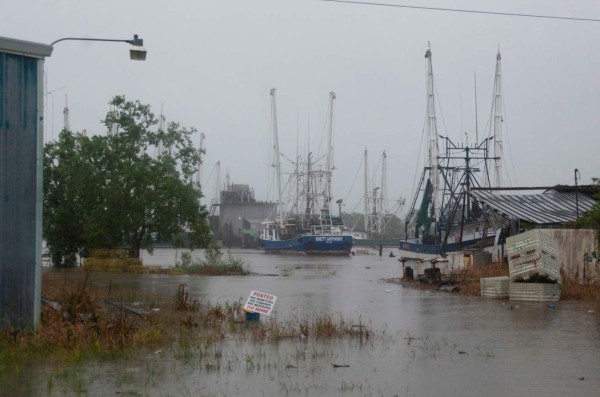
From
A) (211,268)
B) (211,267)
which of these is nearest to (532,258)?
(211,268)

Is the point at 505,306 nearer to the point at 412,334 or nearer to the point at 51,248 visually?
the point at 412,334

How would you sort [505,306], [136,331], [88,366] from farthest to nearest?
[505,306] < [136,331] < [88,366]

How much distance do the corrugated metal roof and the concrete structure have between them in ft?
64.0

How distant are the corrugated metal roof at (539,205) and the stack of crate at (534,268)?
8302mm

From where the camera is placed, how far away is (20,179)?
37.9 feet

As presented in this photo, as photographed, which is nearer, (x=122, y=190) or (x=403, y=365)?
(x=403, y=365)

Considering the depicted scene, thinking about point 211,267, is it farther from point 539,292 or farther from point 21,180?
point 21,180

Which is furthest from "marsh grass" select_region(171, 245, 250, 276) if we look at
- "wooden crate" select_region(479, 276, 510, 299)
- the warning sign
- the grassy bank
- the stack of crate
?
the warning sign

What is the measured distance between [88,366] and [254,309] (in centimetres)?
521

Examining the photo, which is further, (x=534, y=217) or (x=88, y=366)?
(x=534, y=217)

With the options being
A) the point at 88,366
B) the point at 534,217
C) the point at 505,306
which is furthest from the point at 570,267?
the point at 88,366

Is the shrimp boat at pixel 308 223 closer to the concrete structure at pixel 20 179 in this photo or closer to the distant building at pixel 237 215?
the distant building at pixel 237 215

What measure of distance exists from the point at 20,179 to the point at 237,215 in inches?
4701

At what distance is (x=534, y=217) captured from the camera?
27.8 metres
